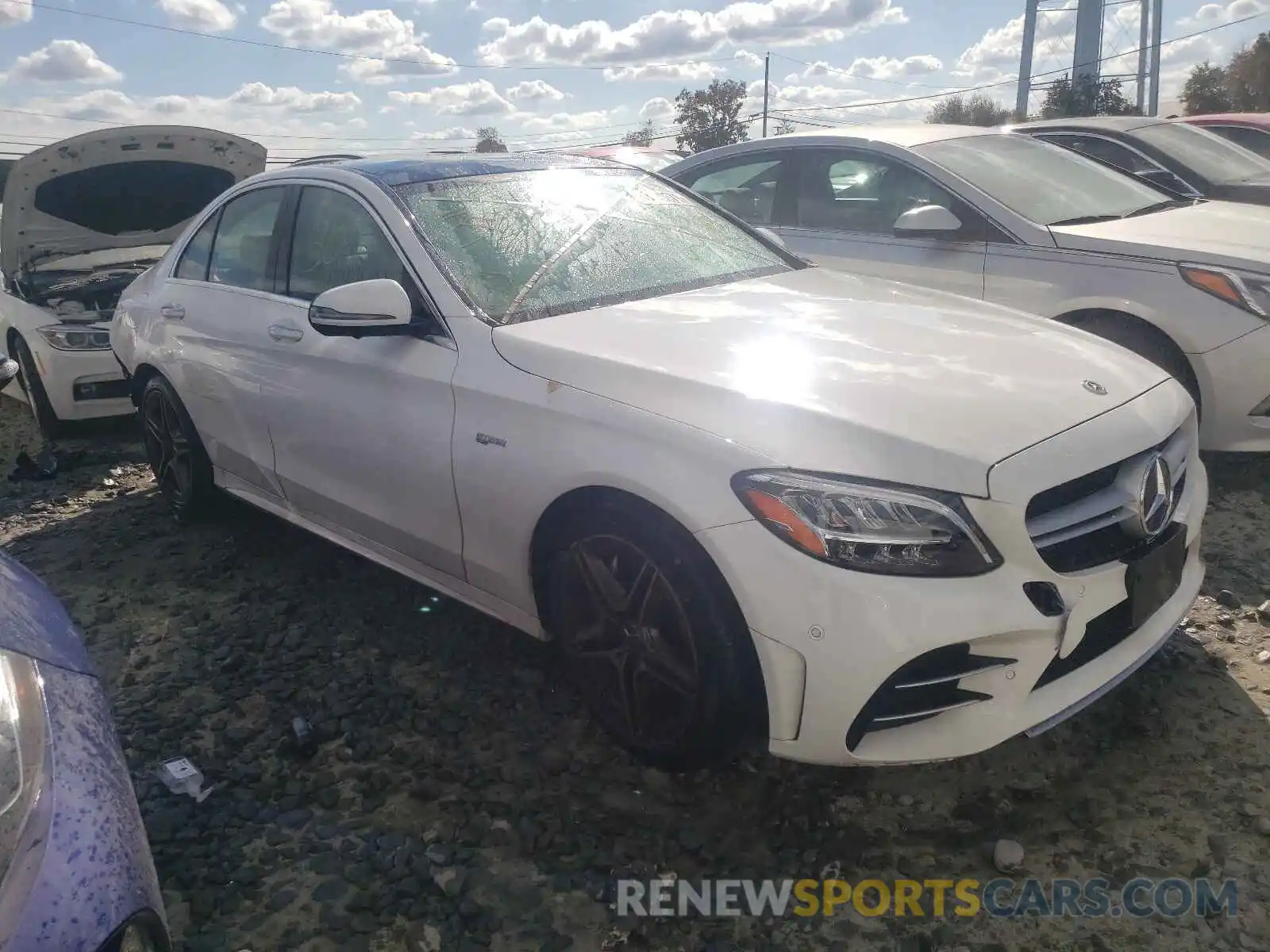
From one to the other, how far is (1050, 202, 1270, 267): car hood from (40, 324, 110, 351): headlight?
5400 mm

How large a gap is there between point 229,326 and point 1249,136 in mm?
9898

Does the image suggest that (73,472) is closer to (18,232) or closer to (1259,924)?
(18,232)

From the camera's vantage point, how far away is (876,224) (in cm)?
521

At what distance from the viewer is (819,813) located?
249cm

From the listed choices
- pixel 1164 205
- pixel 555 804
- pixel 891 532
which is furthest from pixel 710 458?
pixel 1164 205

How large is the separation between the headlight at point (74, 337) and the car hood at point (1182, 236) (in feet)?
17.7

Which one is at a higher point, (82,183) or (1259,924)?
(82,183)

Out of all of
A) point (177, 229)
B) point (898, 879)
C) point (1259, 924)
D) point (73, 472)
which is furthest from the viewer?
point (177, 229)

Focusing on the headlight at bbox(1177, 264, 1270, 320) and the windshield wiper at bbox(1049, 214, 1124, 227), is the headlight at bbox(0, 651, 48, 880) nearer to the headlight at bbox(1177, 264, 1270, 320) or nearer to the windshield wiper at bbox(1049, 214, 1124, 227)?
the headlight at bbox(1177, 264, 1270, 320)

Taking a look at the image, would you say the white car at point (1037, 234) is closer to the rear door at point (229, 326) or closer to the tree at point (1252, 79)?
the rear door at point (229, 326)

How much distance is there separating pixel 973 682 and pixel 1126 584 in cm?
47

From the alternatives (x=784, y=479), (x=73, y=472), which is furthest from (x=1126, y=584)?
(x=73, y=472)

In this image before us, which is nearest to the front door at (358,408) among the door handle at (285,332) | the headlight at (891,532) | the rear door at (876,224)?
the door handle at (285,332)

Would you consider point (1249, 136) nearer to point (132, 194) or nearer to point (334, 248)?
point (334, 248)
